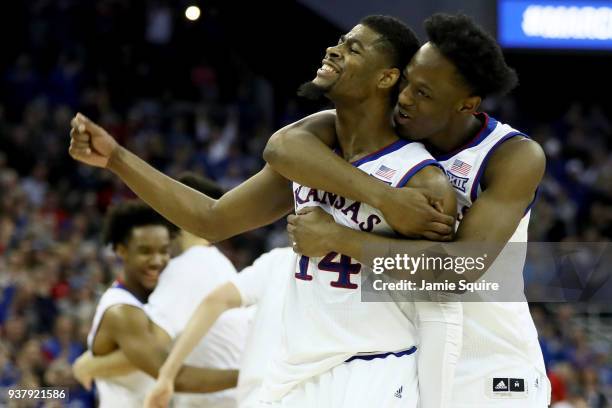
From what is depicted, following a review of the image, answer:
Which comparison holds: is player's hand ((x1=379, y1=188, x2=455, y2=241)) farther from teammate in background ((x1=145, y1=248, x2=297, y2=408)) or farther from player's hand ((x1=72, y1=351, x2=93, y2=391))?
player's hand ((x1=72, y1=351, x2=93, y2=391))

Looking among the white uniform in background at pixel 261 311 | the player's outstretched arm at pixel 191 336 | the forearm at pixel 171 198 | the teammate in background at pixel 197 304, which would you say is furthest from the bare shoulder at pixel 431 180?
the teammate in background at pixel 197 304

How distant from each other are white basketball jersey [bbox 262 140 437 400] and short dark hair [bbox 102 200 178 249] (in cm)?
195

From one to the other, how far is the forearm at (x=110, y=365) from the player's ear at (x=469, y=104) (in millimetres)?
2179

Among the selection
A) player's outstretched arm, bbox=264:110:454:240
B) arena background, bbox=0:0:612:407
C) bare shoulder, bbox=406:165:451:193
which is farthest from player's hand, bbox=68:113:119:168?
arena background, bbox=0:0:612:407

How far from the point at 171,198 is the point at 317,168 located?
0.68m

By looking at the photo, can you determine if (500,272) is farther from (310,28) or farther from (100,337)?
(310,28)

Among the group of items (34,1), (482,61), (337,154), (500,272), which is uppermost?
(34,1)

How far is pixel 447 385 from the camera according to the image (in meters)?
3.16

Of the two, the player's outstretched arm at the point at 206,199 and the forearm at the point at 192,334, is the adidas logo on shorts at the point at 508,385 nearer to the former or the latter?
the player's outstretched arm at the point at 206,199

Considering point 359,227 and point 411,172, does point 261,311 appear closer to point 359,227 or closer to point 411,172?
point 359,227

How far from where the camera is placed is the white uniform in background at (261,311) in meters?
4.43

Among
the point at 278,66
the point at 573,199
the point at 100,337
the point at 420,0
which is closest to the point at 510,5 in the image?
the point at 420,0

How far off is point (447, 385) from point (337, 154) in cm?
80

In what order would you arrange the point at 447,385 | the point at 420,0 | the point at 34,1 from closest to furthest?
1. the point at 447,385
2. the point at 420,0
3. the point at 34,1
